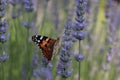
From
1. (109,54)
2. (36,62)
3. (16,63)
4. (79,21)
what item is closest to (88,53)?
(16,63)

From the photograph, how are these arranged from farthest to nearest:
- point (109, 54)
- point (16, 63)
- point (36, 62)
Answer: point (16, 63), point (109, 54), point (36, 62)

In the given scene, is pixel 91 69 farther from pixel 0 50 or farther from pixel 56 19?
pixel 0 50

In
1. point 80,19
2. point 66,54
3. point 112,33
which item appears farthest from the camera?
point 112,33

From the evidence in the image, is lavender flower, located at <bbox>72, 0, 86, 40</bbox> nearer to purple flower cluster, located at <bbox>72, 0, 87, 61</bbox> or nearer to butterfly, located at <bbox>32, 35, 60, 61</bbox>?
purple flower cluster, located at <bbox>72, 0, 87, 61</bbox>

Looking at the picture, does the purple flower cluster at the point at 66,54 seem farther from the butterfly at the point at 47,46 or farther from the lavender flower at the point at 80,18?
the lavender flower at the point at 80,18

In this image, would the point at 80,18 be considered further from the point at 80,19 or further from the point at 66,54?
the point at 66,54

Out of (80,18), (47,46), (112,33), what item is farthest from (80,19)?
(112,33)

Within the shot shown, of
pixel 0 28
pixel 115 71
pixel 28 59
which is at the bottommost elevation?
pixel 115 71

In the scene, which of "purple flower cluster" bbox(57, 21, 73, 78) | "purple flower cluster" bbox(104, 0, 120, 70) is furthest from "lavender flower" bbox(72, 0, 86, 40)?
"purple flower cluster" bbox(104, 0, 120, 70)

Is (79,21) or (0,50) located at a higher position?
(79,21)

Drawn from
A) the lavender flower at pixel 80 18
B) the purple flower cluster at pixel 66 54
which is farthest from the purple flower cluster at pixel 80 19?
the purple flower cluster at pixel 66 54

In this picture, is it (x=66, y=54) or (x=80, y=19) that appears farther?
(x=80, y=19)
